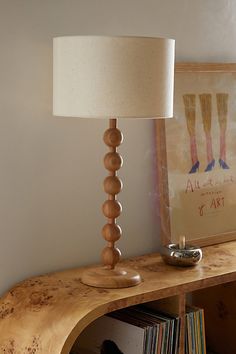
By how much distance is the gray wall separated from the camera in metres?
2.35

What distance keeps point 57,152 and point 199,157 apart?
24.2 inches

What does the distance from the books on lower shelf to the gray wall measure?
24 cm

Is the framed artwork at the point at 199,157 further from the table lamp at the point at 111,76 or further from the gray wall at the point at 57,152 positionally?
the table lamp at the point at 111,76

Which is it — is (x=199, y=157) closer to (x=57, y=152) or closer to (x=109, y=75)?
(x=57, y=152)

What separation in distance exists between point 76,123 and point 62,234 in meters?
0.37

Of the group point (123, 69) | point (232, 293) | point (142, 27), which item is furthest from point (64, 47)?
point (232, 293)

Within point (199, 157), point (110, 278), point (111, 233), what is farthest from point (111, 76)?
point (199, 157)

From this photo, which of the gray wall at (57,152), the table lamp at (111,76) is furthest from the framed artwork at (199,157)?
the table lamp at (111,76)

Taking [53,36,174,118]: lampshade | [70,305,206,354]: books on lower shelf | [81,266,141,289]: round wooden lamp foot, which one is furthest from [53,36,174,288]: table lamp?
[70,305,206,354]: books on lower shelf

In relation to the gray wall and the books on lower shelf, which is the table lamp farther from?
the books on lower shelf

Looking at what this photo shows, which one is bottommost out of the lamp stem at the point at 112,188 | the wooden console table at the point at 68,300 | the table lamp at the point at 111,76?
the wooden console table at the point at 68,300

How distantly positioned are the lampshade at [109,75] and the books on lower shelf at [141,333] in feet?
2.19

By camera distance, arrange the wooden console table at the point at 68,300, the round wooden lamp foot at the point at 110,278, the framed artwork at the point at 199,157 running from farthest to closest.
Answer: the framed artwork at the point at 199,157
the round wooden lamp foot at the point at 110,278
the wooden console table at the point at 68,300

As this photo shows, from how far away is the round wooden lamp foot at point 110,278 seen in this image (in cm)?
232
